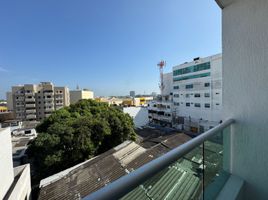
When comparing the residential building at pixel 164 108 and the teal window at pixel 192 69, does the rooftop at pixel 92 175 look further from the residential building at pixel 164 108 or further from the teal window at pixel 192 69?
the residential building at pixel 164 108

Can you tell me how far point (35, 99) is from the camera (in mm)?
22156

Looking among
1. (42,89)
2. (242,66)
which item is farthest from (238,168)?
(42,89)

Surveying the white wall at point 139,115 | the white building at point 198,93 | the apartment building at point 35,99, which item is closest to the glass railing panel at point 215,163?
the white building at point 198,93

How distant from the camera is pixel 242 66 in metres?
1.05

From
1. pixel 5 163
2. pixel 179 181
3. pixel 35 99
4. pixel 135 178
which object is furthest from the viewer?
pixel 35 99

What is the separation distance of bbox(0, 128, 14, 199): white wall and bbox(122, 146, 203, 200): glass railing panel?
16.4 ft

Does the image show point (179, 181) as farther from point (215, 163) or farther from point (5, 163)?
point (5, 163)

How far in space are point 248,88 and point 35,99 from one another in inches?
1037

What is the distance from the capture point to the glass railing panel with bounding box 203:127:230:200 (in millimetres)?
852

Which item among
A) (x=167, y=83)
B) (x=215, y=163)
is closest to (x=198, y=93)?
(x=167, y=83)

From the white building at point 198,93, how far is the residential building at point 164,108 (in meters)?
0.96

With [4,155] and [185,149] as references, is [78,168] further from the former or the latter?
[185,149]

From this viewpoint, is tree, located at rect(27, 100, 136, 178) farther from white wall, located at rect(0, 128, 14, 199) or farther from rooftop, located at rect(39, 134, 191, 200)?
white wall, located at rect(0, 128, 14, 199)

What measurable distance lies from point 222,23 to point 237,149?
3.25 ft
